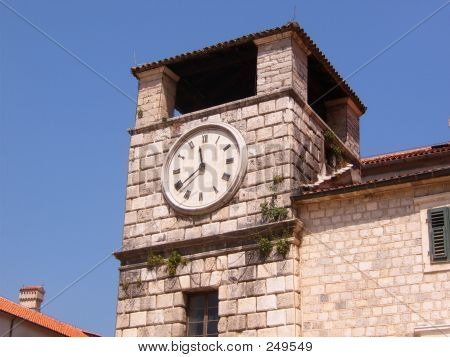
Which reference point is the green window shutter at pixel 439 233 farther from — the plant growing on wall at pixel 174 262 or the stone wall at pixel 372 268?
the plant growing on wall at pixel 174 262

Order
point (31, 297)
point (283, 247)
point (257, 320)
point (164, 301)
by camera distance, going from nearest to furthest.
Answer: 1. point (257, 320)
2. point (283, 247)
3. point (164, 301)
4. point (31, 297)

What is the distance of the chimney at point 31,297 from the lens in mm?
29078

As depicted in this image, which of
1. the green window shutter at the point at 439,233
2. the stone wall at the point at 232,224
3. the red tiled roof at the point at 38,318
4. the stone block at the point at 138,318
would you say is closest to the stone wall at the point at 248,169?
the stone wall at the point at 232,224

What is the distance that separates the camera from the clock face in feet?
46.7

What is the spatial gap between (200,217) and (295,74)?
323cm

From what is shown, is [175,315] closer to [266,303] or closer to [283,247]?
[266,303]

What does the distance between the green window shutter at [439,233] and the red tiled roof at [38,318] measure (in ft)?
51.0

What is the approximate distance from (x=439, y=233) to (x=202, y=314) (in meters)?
4.29

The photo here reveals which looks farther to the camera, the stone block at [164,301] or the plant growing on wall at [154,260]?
the plant growing on wall at [154,260]

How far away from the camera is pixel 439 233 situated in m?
12.1

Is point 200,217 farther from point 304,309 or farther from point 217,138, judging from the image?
point 304,309

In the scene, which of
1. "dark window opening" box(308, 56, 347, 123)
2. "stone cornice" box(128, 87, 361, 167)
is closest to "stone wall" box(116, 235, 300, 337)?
"stone cornice" box(128, 87, 361, 167)

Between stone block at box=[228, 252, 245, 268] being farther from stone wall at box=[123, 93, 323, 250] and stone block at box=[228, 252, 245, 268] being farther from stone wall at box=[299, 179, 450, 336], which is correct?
stone wall at box=[299, 179, 450, 336]

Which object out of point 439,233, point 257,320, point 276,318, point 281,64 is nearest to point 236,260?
point 257,320
